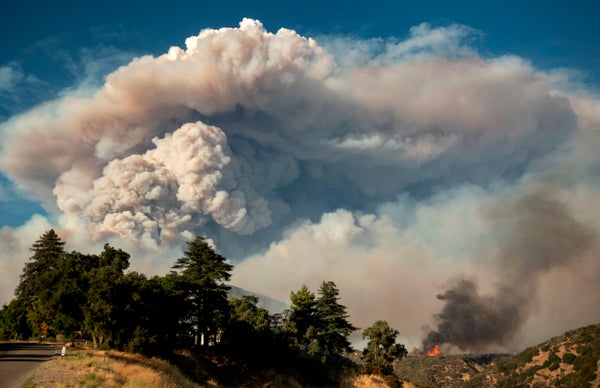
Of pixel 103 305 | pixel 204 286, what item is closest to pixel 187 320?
pixel 204 286

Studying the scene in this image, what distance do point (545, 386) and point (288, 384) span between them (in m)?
91.7

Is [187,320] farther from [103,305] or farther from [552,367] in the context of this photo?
[552,367]

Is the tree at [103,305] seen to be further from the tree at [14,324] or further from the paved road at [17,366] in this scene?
the tree at [14,324]

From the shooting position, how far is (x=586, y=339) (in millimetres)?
117625

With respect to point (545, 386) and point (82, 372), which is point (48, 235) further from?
point (545, 386)

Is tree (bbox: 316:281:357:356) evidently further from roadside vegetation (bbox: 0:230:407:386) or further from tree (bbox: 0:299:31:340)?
tree (bbox: 0:299:31:340)

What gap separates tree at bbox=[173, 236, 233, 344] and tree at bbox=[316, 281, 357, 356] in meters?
16.8

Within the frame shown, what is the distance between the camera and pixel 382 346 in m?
69.6

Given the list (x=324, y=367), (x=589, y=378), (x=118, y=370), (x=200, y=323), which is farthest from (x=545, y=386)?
(x=118, y=370)

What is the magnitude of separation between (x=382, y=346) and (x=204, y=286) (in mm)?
31033

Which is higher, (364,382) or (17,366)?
→ (17,366)

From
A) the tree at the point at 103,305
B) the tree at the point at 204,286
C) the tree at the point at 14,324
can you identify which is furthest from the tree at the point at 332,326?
the tree at the point at 14,324

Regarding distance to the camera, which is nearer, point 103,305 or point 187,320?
point 103,305

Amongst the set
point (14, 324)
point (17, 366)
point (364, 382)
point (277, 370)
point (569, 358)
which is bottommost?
point (569, 358)
